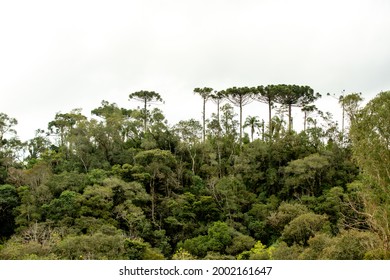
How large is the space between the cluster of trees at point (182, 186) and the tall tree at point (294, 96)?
0.07m

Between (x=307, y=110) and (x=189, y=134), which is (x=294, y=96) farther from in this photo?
(x=189, y=134)

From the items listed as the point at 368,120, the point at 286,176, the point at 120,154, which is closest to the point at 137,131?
the point at 120,154

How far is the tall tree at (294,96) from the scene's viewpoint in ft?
83.6

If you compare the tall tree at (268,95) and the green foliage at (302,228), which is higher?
the tall tree at (268,95)

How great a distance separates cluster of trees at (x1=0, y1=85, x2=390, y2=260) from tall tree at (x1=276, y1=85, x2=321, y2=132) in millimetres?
72

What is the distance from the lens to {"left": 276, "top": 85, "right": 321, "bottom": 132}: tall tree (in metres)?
25.5

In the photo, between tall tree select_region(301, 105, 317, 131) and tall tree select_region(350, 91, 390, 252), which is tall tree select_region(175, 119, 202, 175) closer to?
tall tree select_region(301, 105, 317, 131)

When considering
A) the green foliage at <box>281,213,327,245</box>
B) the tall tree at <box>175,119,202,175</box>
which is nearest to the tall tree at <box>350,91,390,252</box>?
the green foliage at <box>281,213,327,245</box>

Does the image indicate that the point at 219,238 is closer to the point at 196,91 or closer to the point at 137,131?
the point at 137,131

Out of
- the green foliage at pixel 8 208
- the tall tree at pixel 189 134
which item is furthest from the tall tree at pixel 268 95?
the green foliage at pixel 8 208

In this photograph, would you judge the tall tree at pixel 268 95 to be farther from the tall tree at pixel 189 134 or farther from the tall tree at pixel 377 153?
the tall tree at pixel 377 153

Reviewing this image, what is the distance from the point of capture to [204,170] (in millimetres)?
22609

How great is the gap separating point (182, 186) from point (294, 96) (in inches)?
349
